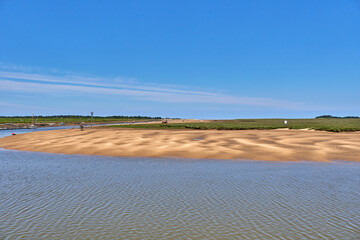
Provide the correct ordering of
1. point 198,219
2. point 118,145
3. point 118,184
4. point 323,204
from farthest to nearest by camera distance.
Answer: point 118,145, point 118,184, point 323,204, point 198,219

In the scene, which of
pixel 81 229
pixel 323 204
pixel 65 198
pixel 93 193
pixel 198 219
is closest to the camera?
pixel 81 229

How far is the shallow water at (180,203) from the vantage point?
6.90 m

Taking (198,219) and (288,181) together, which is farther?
(288,181)

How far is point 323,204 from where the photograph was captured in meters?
8.92

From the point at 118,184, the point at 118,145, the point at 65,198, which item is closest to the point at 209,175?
the point at 118,184

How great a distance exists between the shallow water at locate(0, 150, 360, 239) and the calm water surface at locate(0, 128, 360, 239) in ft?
0.08

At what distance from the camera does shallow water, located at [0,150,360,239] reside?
272 inches

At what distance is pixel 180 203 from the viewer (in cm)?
905

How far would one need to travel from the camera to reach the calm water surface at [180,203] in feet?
22.6

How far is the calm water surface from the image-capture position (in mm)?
6902

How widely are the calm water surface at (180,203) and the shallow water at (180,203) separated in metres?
0.03

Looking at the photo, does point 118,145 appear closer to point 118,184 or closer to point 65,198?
point 118,184

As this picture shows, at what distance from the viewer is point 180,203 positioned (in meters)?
9.05

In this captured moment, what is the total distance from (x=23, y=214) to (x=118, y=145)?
61.5 ft
